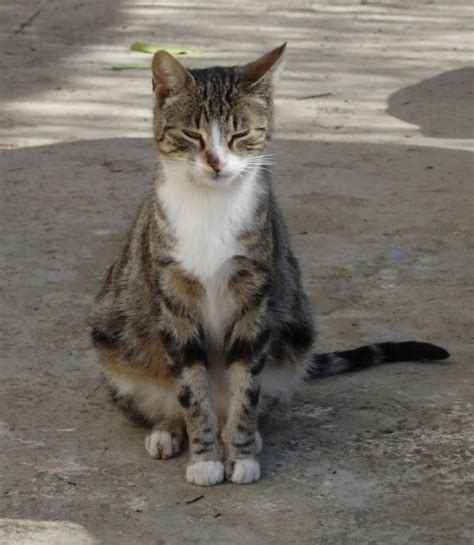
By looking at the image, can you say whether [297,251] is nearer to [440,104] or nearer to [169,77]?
[169,77]

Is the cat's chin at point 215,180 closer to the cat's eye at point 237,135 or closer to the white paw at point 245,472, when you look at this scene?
the cat's eye at point 237,135

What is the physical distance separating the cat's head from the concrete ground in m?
0.97

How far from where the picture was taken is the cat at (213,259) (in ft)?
13.4

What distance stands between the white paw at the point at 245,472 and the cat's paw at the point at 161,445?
268mm

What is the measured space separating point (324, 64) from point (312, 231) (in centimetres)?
329

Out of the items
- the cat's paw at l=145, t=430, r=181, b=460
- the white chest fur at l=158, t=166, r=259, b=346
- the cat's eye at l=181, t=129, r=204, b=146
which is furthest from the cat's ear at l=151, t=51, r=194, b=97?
the cat's paw at l=145, t=430, r=181, b=460

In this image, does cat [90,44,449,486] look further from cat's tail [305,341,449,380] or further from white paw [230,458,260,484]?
cat's tail [305,341,449,380]

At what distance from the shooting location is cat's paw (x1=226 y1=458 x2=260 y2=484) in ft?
13.6

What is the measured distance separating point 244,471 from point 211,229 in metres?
0.76

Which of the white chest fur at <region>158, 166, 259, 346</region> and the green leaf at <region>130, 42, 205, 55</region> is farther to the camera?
the green leaf at <region>130, 42, 205, 55</region>

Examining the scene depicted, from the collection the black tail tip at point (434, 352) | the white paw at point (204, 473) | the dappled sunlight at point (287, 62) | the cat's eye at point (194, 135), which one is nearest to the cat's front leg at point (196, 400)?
the white paw at point (204, 473)

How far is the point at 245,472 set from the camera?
413 centimetres

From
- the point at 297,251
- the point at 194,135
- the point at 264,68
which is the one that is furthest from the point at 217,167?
the point at 297,251

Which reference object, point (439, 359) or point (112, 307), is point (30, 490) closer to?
point (112, 307)
